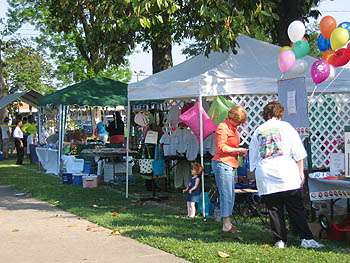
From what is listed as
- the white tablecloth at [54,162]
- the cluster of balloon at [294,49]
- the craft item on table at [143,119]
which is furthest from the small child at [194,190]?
the white tablecloth at [54,162]

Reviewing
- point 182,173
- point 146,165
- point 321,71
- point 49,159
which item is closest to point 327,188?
point 321,71

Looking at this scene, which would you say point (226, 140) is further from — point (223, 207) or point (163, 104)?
point (163, 104)

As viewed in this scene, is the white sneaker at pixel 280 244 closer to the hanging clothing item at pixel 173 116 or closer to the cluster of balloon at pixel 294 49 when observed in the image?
the cluster of balloon at pixel 294 49

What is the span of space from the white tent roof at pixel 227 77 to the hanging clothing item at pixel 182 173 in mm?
1840

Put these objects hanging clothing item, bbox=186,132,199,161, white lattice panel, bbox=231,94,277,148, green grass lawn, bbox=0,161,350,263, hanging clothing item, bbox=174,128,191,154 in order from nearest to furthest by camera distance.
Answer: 1. green grass lawn, bbox=0,161,350,263
2. white lattice panel, bbox=231,94,277,148
3. hanging clothing item, bbox=186,132,199,161
4. hanging clothing item, bbox=174,128,191,154

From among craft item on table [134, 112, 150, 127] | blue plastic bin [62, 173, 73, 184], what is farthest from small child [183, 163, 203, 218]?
blue plastic bin [62, 173, 73, 184]

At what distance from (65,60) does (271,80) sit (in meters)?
27.8

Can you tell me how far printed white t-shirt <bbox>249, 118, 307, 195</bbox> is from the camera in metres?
6.50

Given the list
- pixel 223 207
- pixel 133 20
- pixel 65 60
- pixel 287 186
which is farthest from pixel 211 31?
pixel 65 60

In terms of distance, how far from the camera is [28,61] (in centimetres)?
4881

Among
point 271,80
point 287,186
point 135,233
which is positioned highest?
point 271,80

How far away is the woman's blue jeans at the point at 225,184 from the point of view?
759 cm

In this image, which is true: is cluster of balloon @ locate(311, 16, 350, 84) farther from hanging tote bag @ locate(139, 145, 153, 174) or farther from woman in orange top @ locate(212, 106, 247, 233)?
hanging tote bag @ locate(139, 145, 153, 174)

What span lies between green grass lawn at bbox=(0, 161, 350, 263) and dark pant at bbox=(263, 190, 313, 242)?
0.20 meters
